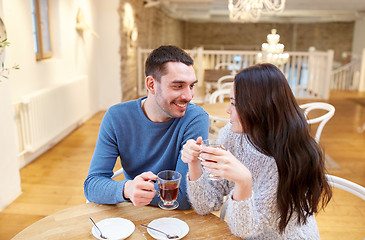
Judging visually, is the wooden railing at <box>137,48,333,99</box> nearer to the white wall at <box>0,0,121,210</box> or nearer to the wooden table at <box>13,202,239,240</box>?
the white wall at <box>0,0,121,210</box>

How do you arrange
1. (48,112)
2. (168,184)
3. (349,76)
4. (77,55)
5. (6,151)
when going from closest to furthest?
(168,184)
(6,151)
(48,112)
(77,55)
(349,76)

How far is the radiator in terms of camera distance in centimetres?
319

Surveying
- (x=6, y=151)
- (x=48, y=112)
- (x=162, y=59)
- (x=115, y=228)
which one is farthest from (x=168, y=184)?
(x=48, y=112)

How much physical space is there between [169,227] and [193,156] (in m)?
0.23

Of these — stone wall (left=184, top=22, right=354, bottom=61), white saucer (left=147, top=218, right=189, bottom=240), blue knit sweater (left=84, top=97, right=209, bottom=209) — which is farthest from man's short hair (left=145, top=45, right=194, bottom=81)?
stone wall (left=184, top=22, right=354, bottom=61)

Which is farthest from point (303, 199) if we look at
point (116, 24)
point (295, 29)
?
point (295, 29)

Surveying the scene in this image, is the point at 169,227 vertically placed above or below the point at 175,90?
below

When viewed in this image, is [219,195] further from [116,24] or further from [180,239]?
[116,24]

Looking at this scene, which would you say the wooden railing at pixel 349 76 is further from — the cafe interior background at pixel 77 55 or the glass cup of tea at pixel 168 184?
the glass cup of tea at pixel 168 184

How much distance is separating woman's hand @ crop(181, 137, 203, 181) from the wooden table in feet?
0.43

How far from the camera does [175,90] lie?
130cm

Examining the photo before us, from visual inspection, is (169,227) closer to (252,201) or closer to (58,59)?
(252,201)

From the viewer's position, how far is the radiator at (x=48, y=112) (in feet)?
10.5

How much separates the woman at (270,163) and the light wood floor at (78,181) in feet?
4.62
